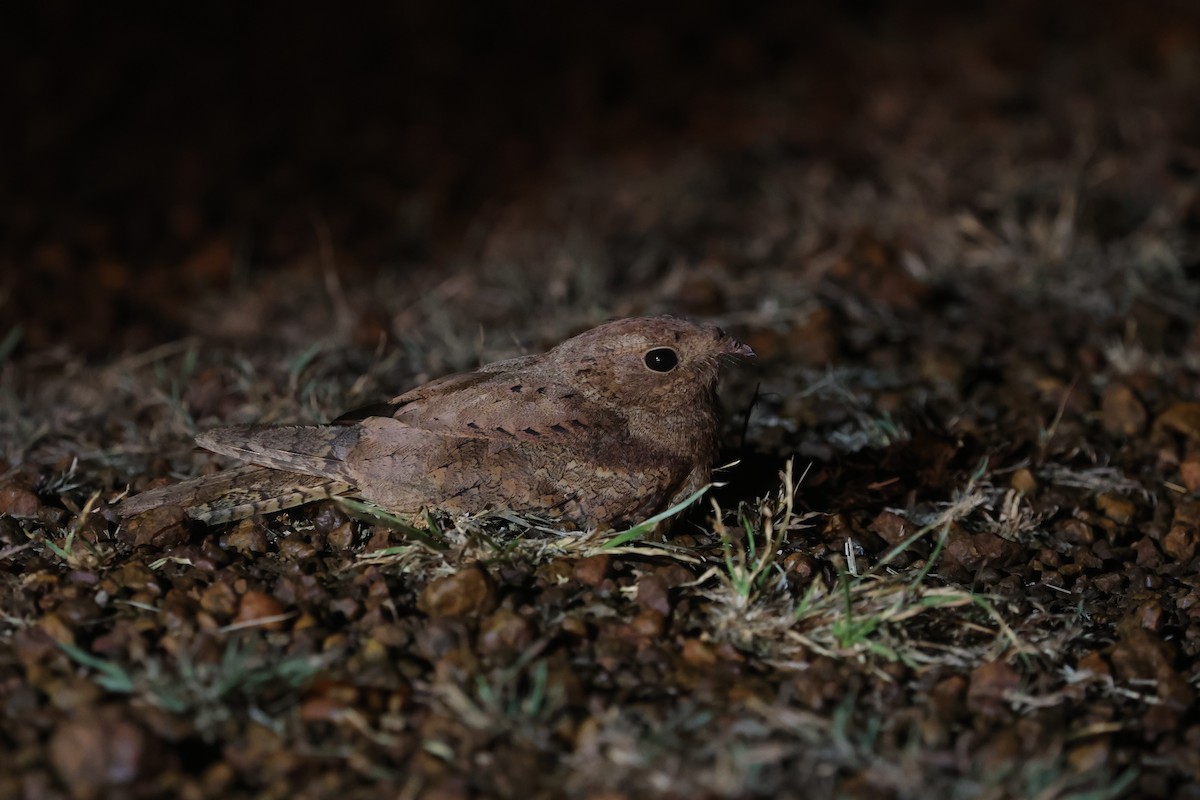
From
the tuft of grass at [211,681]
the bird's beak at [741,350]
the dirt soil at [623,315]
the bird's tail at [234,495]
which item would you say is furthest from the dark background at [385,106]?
the tuft of grass at [211,681]

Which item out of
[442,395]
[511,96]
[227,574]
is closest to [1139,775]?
[442,395]

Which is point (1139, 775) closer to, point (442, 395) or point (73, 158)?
point (442, 395)

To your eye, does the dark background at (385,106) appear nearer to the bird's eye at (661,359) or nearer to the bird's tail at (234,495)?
the bird's tail at (234,495)

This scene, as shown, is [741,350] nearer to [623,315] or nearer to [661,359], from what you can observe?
[661,359]

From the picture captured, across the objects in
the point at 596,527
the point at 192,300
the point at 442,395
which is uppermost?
the point at 442,395

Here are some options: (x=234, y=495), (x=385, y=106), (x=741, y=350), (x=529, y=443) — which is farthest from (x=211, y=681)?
(x=385, y=106)

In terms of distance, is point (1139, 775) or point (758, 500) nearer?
point (1139, 775)

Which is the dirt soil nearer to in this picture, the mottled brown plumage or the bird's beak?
the mottled brown plumage

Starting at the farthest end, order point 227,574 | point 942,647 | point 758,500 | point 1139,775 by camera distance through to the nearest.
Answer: point 758,500 < point 227,574 < point 942,647 < point 1139,775
